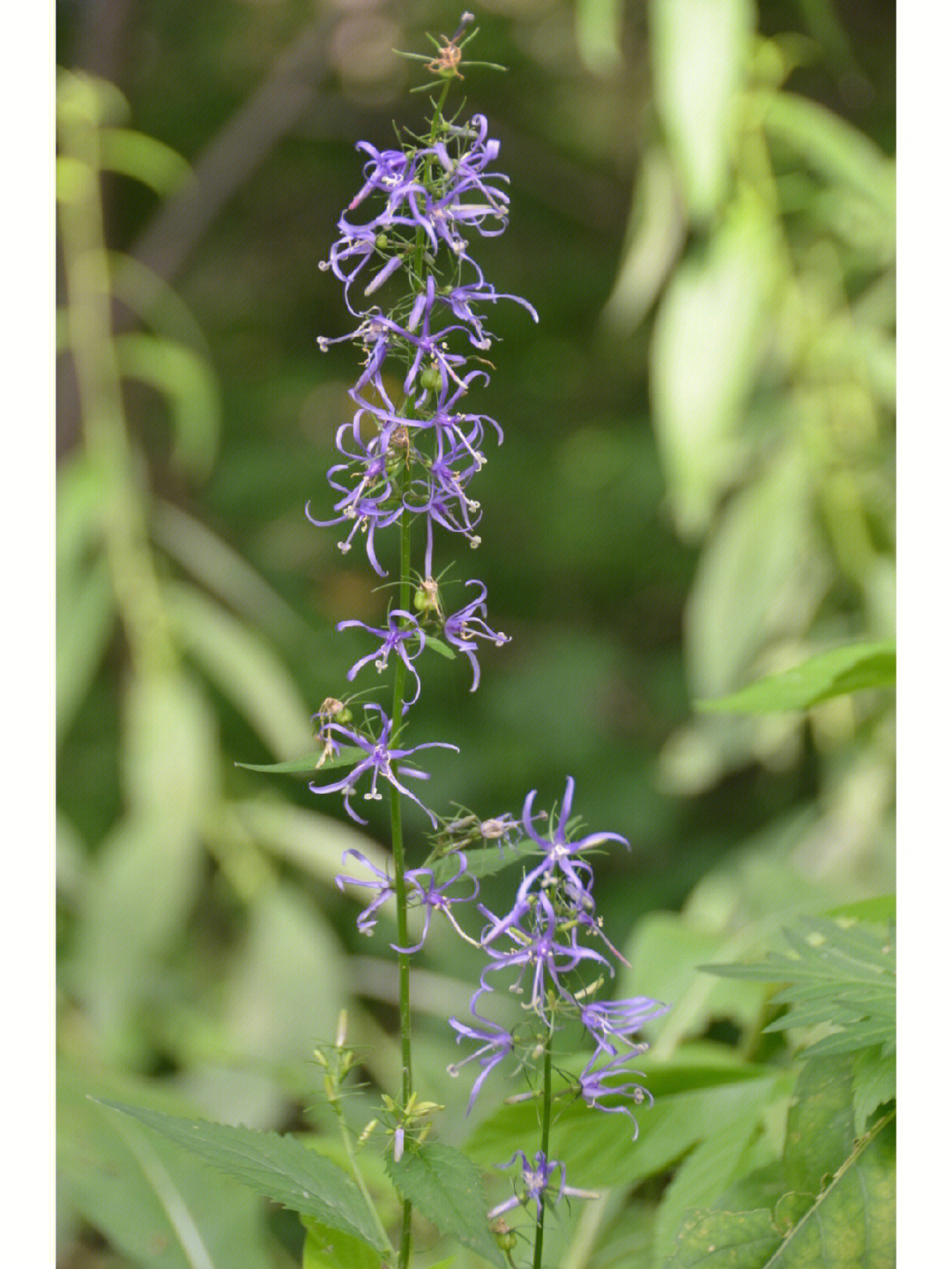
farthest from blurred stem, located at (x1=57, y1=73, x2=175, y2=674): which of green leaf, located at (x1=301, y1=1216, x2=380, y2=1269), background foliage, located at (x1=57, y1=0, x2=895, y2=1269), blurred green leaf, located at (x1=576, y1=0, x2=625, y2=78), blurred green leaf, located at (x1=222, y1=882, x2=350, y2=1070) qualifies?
green leaf, located at (x1=301, y1=1216, x2=380, y2=1269)

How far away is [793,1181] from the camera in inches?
→ 10.1

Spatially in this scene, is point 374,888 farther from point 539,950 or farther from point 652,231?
point 652,231

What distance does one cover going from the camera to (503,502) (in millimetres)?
712

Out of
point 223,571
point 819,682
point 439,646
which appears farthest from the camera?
point 223,571

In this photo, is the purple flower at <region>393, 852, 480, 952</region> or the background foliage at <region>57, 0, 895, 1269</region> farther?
the background foliage at <region>57, 0, 895, 1269</region>

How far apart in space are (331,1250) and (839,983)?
12cm

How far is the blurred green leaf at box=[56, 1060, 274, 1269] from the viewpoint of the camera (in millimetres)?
323

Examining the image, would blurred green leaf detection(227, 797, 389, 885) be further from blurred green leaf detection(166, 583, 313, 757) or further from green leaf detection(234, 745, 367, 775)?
green leaf detection(234, 745, 367, 775)

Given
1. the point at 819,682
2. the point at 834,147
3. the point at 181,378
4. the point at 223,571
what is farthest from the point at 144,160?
the point at 819,682

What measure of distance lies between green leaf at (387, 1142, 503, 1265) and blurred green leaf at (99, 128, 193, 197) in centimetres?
50

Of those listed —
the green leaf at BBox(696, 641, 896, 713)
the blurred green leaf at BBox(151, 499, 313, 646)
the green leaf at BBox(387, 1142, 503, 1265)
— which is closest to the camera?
the green leaf at BBox(387, 1142, 503, 1265)

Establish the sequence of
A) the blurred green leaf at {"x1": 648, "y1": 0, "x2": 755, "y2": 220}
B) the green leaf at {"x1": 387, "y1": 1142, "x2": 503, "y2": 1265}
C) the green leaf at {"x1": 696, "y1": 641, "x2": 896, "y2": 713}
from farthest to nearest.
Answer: the blurred green leaf at {"x1": 648, "y1": 0, "x2": 755, "y2": 220} < the green leaf at {"x1": 696, "y1": 641, "x2": 896, "y2": 713} < the green leaf at {"x1": 387, "y1": 1142, "x2": 503, "y2": 1265}
